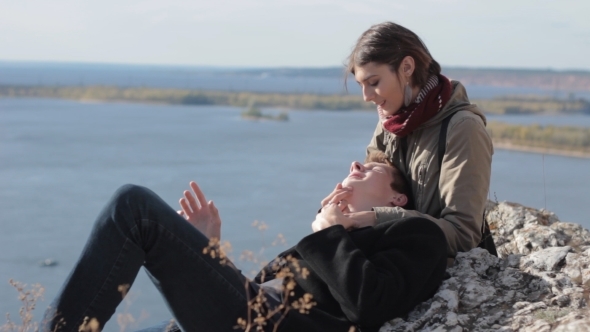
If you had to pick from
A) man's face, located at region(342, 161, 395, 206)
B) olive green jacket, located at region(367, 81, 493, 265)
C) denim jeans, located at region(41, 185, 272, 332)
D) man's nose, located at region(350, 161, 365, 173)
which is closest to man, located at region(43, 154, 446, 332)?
denim jeans, located at region(41, 185, 272, 332)

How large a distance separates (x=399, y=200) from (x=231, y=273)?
806 mm

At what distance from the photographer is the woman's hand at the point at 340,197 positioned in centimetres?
245

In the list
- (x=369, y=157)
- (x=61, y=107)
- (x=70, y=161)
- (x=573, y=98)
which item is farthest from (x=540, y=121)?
(x=369, y=157)

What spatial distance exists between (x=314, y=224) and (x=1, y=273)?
125 ft

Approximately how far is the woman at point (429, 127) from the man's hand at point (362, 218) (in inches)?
2.5

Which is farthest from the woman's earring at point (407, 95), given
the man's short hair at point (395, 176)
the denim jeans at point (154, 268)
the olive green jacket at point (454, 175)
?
the denim jeans at point (154, 268)

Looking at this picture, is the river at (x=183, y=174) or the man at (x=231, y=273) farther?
the river at (x=183, y=174)

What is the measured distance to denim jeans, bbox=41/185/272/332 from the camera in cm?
203

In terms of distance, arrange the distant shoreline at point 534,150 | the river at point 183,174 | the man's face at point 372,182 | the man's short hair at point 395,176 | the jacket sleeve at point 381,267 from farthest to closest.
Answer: the distant shoreline at point 534,150 < the river at point 183,174 < the man's short hair at point 395,176 < the man's face at point 372,182 < the jacket sleeve at point 381,267

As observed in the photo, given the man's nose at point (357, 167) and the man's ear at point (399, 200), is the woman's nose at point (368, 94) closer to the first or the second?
the man's nose at point (357, 167)

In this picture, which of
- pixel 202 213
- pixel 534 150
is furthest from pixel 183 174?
pixel 202 213

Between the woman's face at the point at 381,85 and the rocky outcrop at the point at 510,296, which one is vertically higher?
the woman's face at the point at 381,85

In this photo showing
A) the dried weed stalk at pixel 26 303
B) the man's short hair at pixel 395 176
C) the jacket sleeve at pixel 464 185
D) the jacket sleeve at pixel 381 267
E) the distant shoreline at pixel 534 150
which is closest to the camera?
the dried weed stalk at pixel 26 303

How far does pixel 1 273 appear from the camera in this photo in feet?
119
